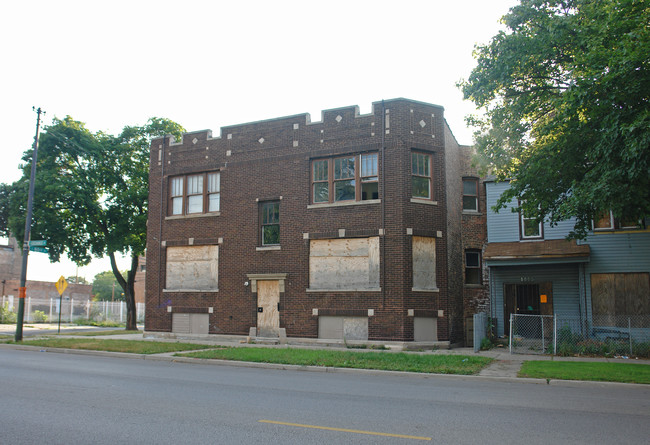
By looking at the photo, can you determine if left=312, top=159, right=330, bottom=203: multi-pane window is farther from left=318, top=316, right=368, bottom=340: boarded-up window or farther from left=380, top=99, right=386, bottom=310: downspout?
left=318, top=316, right=368, bottom=340: boarded-up window

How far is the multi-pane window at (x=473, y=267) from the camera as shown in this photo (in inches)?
905

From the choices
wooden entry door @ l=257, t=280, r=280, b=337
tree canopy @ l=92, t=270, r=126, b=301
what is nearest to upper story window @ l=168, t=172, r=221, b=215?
wooden entry door @ l=257, t=280, r=280, b=337

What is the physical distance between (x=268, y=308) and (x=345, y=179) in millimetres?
6115

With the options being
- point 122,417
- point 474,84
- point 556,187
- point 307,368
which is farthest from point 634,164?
point 122,417

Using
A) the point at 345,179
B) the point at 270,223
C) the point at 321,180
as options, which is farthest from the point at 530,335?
the point at 270,223

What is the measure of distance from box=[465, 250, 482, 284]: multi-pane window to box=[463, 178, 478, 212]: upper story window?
1.92 metres

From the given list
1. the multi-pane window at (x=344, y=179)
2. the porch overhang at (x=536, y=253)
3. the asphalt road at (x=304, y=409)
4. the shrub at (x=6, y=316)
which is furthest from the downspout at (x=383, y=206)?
the shrub at (x=6, y=316)

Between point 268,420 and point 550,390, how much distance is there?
6.65 metres

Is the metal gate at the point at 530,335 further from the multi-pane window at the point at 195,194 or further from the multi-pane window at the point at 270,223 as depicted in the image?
the multi-pane window at the point at 195,194

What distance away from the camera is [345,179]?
69.7 ft

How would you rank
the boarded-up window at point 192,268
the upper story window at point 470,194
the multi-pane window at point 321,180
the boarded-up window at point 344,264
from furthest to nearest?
1. the upper story window at point 470,194
2. the boarded-up window at point 192,268
3. the multi-pane window at point 321,180
4. the boarded-up window at point 344,264

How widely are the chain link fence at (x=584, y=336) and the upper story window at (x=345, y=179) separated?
280 inches

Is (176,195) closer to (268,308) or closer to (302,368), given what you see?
(268,308)

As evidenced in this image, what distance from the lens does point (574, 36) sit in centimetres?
1580
